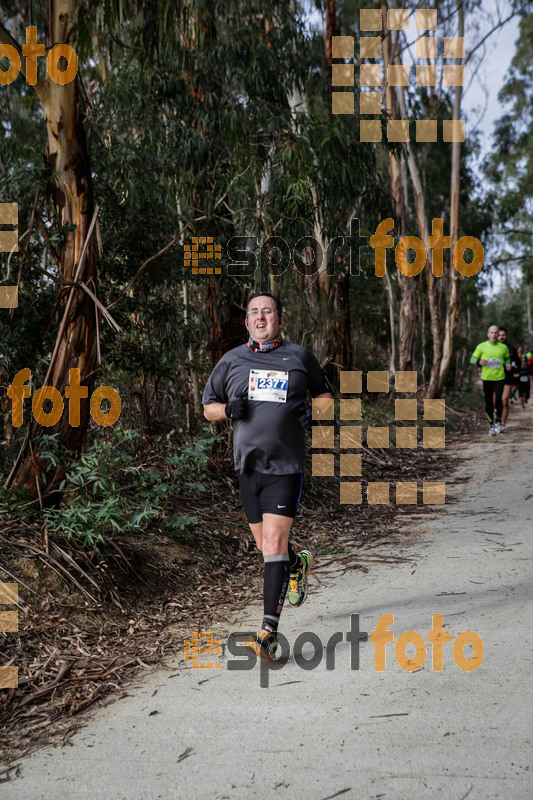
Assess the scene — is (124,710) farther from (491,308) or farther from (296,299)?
(491,308)

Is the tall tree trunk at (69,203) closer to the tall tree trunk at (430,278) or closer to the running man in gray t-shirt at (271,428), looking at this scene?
the running man in gray t-shirt at (271,428)

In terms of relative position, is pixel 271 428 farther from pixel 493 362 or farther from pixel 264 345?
pixel 493 362

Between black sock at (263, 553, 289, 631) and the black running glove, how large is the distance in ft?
2.59

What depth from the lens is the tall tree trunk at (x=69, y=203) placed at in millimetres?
5469

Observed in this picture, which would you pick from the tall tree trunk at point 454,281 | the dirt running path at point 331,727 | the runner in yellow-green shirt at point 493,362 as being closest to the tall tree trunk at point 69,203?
the dirt running path at point 331,727

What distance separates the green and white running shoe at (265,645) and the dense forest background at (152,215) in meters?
1.31

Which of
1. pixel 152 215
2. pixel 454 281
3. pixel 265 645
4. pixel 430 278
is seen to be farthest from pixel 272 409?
pixel 430 278

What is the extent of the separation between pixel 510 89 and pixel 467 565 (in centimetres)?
2471

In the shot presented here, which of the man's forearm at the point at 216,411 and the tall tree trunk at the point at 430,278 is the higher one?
the tall tree trunk at the point at 430,278

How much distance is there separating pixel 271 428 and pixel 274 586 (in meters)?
0.84

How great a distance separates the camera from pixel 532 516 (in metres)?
7.48

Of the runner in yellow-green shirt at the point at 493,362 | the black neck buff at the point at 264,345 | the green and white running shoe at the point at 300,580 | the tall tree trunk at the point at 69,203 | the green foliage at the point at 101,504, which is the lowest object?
the green and white running shoe at the point at 300,580

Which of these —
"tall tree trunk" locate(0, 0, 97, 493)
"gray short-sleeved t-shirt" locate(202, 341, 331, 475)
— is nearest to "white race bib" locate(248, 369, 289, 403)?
"gray short-sleeved t-shirt" locate(202, 341, 331, 475)

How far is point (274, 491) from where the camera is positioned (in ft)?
13.9
